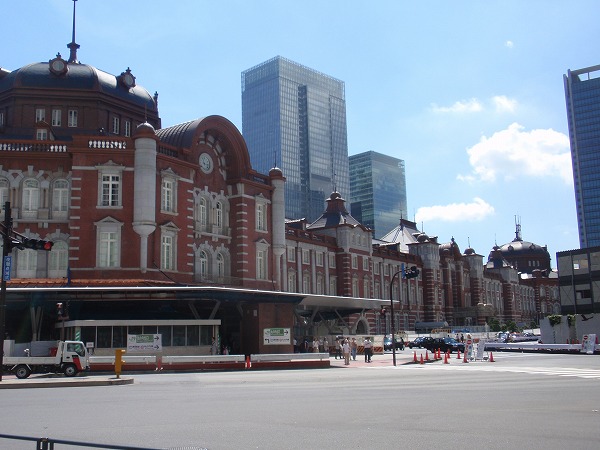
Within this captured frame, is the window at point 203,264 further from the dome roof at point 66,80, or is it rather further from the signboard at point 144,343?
the dome roof at point 66,80

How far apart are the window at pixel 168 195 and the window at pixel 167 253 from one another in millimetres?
1932

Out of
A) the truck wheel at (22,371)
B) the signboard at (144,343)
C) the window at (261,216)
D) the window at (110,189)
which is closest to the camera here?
the truck wheel at (22,371)

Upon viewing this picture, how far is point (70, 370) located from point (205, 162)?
74.7 feet

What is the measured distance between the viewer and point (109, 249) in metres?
42.1

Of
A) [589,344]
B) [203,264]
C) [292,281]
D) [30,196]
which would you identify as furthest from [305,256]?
[30,196]

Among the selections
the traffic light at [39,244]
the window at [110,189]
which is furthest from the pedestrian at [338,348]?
the traffic light at [39,244]

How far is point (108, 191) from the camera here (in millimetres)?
42844

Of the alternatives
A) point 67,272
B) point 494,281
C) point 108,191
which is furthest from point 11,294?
point 494,281

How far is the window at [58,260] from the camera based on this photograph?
42.1m

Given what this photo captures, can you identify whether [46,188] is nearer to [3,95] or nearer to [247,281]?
[3,95]

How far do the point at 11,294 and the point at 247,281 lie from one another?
58.8ft

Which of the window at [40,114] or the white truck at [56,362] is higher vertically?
the window at [40,114]

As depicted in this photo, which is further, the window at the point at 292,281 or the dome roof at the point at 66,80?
the window at the point at 292,281

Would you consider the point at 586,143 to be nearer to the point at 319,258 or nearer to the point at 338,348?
the point at 319,258
